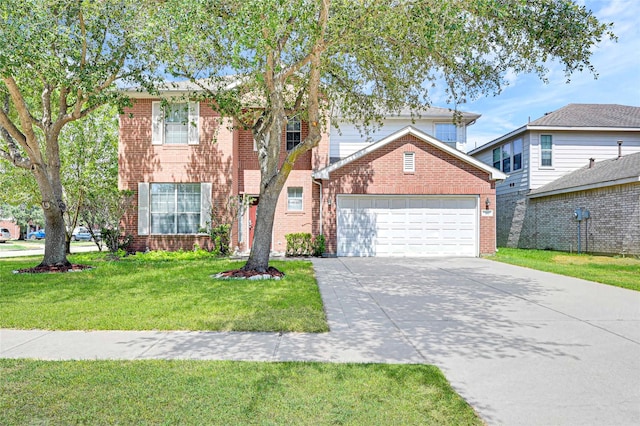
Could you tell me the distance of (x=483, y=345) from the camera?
4.66 metres

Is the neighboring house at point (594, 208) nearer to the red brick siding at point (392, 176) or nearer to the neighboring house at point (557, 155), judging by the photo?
the neighboring house at point (557, 155)

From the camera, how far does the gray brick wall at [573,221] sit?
1402 cm

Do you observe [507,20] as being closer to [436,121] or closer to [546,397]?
[546,397]

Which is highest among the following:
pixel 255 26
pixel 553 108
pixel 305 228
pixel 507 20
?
pixel 553 108

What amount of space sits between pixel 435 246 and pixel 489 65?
7.63 m

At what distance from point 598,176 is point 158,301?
53.5 feet

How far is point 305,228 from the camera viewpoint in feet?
52.2

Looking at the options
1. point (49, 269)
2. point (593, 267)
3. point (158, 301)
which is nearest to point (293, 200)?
point (49, 269)

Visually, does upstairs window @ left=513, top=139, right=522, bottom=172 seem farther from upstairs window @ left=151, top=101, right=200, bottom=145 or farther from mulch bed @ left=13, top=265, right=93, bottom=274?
mulch bed @ left=13, top=265, right=93, bottom=274

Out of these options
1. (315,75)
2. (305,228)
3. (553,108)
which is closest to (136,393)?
(315,75)

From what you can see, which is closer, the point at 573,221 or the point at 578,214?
the point at 578,214

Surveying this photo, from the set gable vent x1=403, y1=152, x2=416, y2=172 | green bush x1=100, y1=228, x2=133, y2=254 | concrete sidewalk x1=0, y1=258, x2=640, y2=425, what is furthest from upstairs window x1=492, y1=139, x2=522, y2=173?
green bush x1=100, y1=228, x2=133, y2=254

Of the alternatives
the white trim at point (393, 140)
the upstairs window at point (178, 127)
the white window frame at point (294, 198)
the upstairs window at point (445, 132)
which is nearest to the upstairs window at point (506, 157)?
the upstairs window at point (445, 132)

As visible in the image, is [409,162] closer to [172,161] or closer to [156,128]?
[172,161]
